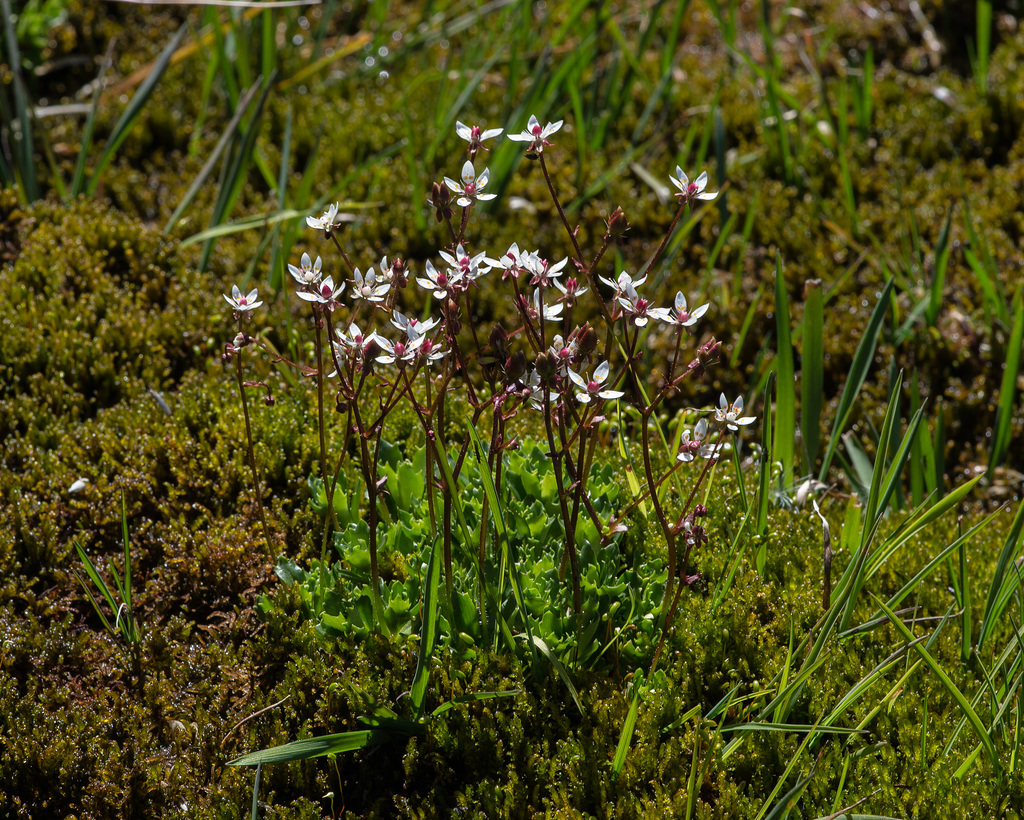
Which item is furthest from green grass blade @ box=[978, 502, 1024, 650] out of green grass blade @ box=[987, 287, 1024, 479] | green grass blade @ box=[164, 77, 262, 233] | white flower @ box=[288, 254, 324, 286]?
green grass blade @ box=[164, 77, 262, 233]

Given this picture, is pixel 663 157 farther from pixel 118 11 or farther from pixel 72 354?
pixel 118 11

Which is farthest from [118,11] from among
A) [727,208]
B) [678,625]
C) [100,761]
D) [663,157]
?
[678,625]

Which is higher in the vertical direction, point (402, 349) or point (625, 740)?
point (402, 349)

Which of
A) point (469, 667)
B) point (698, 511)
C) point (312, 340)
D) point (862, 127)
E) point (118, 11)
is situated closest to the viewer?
point (698, 511)

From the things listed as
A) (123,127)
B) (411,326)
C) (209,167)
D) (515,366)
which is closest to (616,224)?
(515,366)

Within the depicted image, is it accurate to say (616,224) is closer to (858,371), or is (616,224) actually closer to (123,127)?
(858,371)

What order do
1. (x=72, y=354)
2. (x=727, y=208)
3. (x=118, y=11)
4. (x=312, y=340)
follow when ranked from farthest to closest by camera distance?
1. (x=118, y=11)
2. (x=727, y=208)
3. (x=312, y=340)
4. (x=72, y=354)

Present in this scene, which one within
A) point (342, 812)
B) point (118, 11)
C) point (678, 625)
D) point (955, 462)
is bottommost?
point (955, 462)
